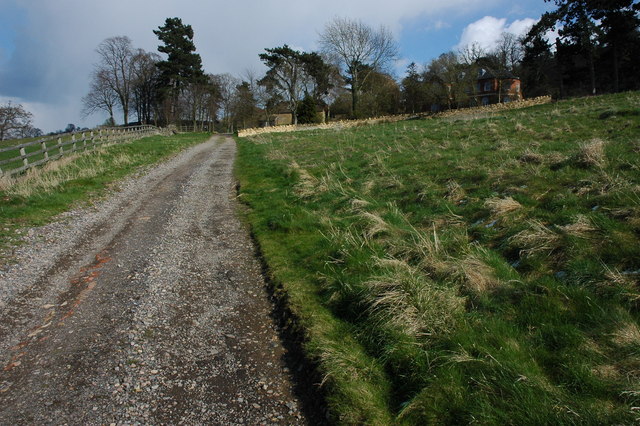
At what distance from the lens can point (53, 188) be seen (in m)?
12.3

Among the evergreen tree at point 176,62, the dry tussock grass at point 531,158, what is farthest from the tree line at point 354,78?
the dry tussock grass at point 531,158

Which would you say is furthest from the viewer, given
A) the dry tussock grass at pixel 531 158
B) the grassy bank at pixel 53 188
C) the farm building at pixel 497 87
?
the farm building at pixel 497 87

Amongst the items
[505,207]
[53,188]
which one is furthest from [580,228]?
[53,188]

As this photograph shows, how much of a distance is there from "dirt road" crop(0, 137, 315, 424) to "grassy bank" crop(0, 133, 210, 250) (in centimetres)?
102

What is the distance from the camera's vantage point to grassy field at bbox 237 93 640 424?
10.5 feet

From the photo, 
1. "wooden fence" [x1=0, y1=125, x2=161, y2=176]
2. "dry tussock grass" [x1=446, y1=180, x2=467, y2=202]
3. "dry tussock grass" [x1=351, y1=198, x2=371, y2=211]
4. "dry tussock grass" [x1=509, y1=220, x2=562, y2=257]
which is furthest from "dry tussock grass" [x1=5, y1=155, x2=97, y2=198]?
"dry tussock grass" [x1=509, y1=220, x2=562, y2=257]

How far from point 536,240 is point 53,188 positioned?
43.8 ft

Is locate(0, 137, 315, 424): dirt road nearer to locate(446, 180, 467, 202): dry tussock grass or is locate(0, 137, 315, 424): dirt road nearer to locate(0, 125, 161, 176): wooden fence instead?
locate(446, 180, 467, 202): dry tussock grass

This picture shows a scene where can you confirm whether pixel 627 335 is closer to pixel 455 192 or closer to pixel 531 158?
pixel 455 192

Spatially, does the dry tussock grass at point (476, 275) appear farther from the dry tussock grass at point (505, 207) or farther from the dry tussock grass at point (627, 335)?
the dry tussock grass at point (505, 207)

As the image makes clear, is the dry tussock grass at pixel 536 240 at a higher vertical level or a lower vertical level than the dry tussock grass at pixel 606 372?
higher

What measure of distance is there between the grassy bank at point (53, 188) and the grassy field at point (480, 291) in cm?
558

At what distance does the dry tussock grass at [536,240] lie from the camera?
5161mm

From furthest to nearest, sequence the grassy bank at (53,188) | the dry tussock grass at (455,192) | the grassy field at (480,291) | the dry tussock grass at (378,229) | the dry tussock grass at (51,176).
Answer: the dry tussock grass at (51,176)
the grassy bank at (53,188)
the dry tussock grass at (455,192)
the dry tussock grass at (378,229)
the grassy field at (480,291)
